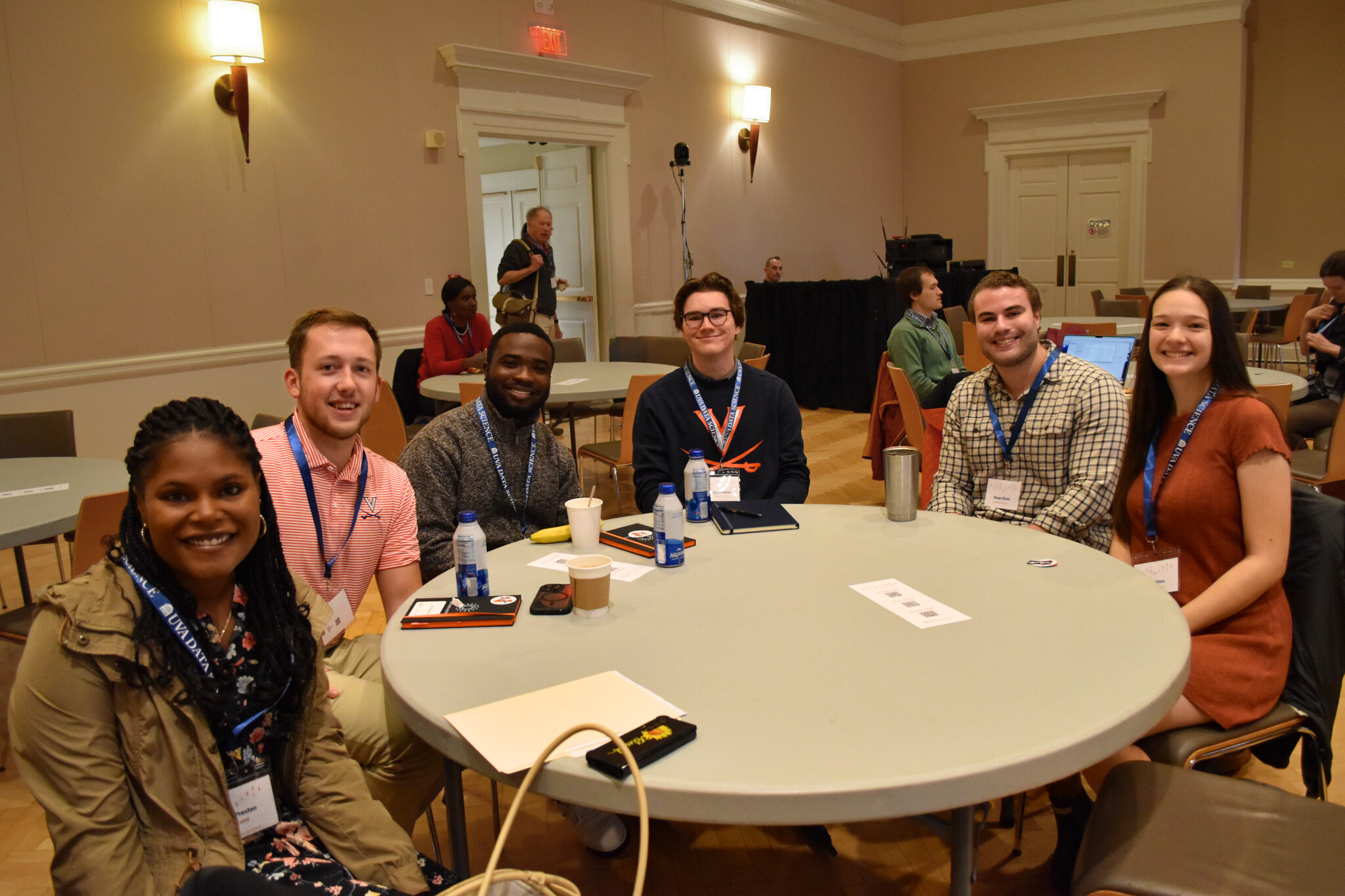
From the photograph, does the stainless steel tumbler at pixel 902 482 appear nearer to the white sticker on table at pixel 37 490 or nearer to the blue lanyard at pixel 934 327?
the white sticker on table at pixel 37 490

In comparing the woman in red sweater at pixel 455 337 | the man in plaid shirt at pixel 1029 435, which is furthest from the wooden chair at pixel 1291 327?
the man in plaid shirt at pixel 1029 435

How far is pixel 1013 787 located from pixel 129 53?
19.8ft

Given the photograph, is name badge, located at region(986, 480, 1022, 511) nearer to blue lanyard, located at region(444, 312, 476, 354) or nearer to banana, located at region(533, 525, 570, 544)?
banana, located at region(533, 525, 570, 544)

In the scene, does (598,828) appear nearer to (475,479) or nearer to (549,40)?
(475,479)

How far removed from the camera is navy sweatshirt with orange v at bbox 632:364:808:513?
9.55 feet

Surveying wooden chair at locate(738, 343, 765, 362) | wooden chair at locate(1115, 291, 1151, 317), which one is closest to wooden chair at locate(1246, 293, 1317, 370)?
wooden chair at locate(1115, 291, 1151, 317)

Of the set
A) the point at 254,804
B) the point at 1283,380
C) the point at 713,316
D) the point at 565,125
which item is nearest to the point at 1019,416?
the point at 713,316

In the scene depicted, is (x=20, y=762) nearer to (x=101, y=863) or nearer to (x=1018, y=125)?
(x=101, y=863)

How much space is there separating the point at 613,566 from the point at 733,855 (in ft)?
2.63

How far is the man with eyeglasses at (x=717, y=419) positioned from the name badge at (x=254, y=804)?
5.07 feet

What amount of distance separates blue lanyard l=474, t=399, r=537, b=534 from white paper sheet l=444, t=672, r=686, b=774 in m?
1.19

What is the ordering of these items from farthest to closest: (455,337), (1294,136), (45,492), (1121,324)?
(1294,136)
(1121,324)
(455,337)
(45,492)

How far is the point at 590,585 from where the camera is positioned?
1744 millimetres

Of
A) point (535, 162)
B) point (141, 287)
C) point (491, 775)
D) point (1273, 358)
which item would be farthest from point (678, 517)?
point (1273, 358)
